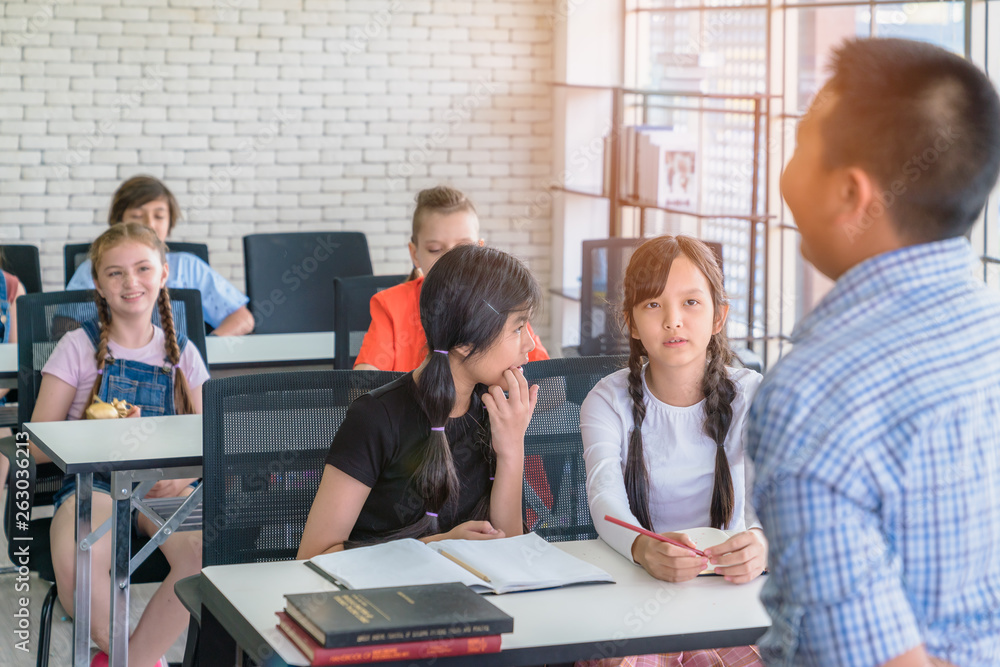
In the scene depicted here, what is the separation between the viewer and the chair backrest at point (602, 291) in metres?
3.93

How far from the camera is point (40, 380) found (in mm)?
2818

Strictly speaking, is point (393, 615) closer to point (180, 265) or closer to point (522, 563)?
point (522, 563)

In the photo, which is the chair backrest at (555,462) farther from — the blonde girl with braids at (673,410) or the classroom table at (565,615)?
the classroom table at (565,615)

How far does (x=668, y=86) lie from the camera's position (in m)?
5.03

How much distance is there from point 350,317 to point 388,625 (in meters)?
2.11

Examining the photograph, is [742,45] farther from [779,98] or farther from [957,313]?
[957,313]

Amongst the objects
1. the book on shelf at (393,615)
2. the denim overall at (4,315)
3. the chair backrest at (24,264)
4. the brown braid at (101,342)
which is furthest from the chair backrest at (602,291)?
the book on shelf at (393,615)

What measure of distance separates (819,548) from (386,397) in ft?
3.76

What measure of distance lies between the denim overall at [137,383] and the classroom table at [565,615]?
1327mm

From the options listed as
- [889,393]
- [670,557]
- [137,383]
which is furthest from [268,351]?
[889,393]

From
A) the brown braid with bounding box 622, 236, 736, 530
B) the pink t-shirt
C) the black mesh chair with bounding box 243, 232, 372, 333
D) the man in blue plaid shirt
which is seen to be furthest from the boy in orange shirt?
the man in blue plaid shirt

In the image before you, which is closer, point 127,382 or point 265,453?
point 265,453

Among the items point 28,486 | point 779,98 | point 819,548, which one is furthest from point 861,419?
point 779,98

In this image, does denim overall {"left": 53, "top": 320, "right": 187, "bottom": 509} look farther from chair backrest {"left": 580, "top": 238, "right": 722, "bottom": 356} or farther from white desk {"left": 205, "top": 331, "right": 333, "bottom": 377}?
chair backrest {"left": 580, "top": 238, "right": 722, "bottom": 356}
